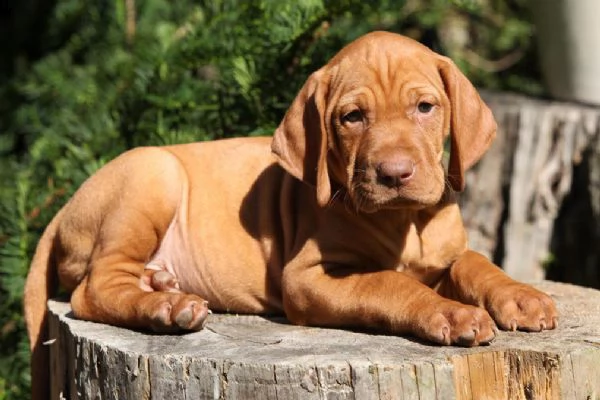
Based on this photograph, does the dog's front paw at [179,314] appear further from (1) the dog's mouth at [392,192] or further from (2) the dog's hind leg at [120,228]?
(1) the dog's mouth at [392,192]

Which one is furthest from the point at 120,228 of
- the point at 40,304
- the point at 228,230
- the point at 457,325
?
the point at 457,325

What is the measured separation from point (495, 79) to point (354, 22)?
12.0 feet

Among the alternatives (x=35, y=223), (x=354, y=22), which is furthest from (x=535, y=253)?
(x=35, y=223)

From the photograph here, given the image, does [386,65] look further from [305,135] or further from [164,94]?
[164,94]

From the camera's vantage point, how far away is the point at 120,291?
435 cm

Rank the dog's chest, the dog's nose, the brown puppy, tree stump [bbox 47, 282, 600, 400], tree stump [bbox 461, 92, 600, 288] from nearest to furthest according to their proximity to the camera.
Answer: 1. tree stump [bbox 47, 282, 600, 400]
2. the dog's nose
3. the brown puppy
4. the dog's chest
5. tree stump [bbox 461, 92, 600, 288]

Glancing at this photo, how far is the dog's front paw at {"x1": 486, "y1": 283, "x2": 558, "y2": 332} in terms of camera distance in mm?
3852

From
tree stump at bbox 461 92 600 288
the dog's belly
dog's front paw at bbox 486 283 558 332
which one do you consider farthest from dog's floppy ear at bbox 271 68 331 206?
tree stump at bbox 461 92 600 288

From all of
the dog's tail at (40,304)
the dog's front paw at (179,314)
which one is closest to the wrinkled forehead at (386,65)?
the dog's front paw at (179,314)

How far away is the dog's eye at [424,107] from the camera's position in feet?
13.4

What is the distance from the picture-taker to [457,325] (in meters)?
3.61

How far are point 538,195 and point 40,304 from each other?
10.9 feet

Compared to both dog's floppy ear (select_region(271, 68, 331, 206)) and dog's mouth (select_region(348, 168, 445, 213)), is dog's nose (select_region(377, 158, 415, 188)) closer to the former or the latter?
dog's mouth (select_region(348, 168, 445, 213))

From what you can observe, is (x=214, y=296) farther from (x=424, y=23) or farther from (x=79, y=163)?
(x=424, y=23)
